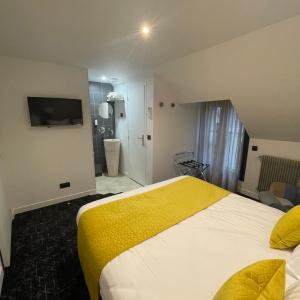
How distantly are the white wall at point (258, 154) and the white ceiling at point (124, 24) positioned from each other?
6.38 ft

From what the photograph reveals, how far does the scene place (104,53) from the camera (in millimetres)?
2252

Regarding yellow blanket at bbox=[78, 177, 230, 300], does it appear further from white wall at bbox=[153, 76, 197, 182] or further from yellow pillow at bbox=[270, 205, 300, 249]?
white wall at bbox=[153, 76, 197, 182]

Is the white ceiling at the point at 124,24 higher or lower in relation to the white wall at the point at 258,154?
higher

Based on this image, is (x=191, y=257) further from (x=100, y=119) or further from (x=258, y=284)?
(x=100, y=119)

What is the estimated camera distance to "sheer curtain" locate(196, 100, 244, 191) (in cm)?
322

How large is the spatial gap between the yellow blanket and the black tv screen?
1791 millimetres

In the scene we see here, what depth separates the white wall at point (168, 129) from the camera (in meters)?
3.25

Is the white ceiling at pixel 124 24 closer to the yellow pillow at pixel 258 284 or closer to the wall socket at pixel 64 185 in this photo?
the yellow pillow at pixel 258 284

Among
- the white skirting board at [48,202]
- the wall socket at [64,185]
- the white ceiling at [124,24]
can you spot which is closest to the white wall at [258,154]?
the white ceiling at [124,24]

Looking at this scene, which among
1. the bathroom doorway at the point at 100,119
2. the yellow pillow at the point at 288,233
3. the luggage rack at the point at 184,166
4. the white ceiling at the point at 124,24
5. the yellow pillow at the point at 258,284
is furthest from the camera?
the bathroom doorway at the point at 100,119

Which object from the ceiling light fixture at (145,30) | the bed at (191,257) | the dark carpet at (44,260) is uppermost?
the ceiling light fixture at (145,30)

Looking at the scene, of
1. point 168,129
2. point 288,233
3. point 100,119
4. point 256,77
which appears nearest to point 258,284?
point 288,233

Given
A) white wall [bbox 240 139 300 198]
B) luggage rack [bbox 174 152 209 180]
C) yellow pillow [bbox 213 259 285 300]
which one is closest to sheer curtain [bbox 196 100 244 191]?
white wall [bbox 240 139 300 198]

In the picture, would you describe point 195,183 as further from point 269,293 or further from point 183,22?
point 183,22
